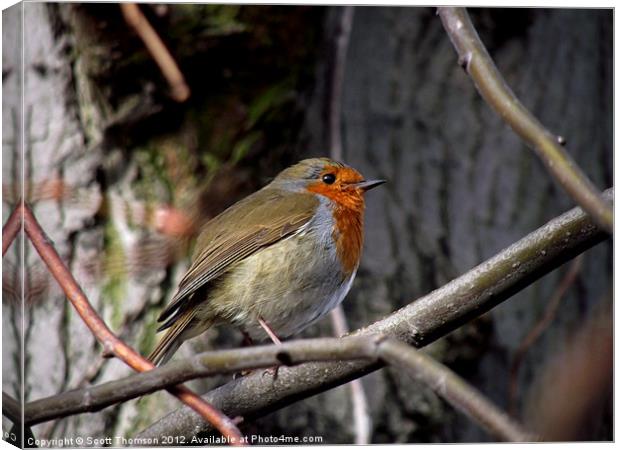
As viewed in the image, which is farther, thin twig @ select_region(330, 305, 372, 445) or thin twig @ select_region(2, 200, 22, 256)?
thin twig @ select_region(330, 305, 372, 445)

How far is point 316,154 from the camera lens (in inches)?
101

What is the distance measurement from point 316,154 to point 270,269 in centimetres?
52

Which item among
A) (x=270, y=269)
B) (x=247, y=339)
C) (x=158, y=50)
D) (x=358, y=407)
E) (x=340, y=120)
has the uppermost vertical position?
(x=158, y=50)

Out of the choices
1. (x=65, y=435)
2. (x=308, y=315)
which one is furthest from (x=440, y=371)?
(x=65, y=435)

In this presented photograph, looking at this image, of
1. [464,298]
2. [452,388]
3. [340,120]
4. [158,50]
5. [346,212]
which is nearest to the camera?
[452,388]

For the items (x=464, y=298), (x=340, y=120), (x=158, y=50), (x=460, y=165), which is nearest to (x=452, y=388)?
(x=464, y=298)

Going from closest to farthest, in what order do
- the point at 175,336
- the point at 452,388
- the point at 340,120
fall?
the point at 452,388, the point at 175,336, the point at 340,120

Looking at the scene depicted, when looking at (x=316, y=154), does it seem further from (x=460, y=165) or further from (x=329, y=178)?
(x=460, y=165)

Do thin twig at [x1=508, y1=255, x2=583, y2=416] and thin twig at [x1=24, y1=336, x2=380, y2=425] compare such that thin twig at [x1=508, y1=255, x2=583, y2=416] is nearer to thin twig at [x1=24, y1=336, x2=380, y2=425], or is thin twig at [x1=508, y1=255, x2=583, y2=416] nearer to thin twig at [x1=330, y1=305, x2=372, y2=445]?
thin twig at [x1=330, y1=305, x2=372, y2=445]

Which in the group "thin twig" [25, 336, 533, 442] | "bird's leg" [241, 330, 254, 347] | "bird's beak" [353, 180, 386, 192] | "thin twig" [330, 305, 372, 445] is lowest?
"thin twig" [330, 305, 372, 445]

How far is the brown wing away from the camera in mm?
2111

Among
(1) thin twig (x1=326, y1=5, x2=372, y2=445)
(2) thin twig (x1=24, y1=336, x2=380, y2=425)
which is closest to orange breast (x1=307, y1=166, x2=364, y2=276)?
(1) thin twig (x1=326, y1=5, x2=372, y2=445)

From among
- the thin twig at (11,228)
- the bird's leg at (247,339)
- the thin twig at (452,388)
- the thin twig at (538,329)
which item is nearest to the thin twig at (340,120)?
the bird's leg at (247,339)

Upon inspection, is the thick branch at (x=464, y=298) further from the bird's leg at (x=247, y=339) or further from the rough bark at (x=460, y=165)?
the rough bark at (x=460, y=165)
